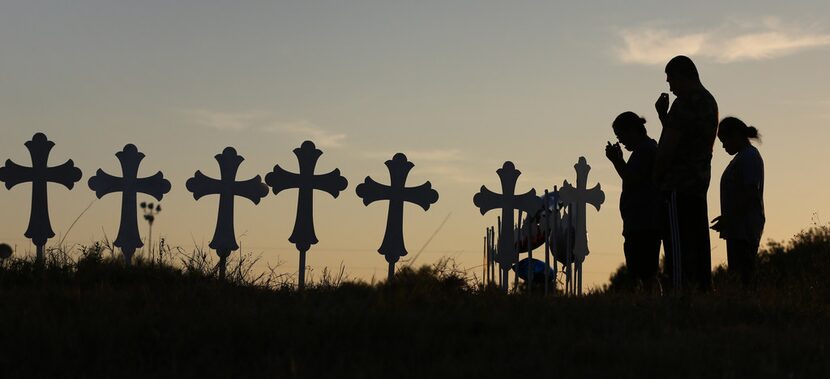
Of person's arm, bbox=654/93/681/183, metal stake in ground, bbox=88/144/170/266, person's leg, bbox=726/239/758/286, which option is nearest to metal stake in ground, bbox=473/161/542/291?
metal stake in ground, bbox=88/144/170/266

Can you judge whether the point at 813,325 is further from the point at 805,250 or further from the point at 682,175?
the point at 805,250

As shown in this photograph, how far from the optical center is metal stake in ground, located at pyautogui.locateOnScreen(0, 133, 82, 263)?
13.2 m

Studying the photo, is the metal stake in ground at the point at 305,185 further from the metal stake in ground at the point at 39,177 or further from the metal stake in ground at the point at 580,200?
the metal stake in ground at the point at 580,200

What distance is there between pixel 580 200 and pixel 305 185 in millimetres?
4230

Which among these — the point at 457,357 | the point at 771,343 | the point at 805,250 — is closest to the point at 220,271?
Answer: the point at 457,357

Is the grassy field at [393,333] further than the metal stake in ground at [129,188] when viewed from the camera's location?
No

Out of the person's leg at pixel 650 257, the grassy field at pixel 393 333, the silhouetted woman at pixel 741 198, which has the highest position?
the silhouetted woman at pixel 741 198

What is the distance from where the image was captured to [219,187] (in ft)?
43.5

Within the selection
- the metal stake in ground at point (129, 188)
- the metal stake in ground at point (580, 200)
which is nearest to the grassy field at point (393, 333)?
the metal stake in ground at point (129, 188)

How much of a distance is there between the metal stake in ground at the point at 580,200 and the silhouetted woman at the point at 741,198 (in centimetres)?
468

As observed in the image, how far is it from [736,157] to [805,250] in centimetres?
1044

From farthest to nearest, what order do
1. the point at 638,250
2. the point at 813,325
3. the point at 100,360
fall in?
the point at 638,250 → the point at 813,325 → the point at 100,360

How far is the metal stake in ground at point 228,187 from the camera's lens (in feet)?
43.0

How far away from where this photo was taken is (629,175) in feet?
33.2
